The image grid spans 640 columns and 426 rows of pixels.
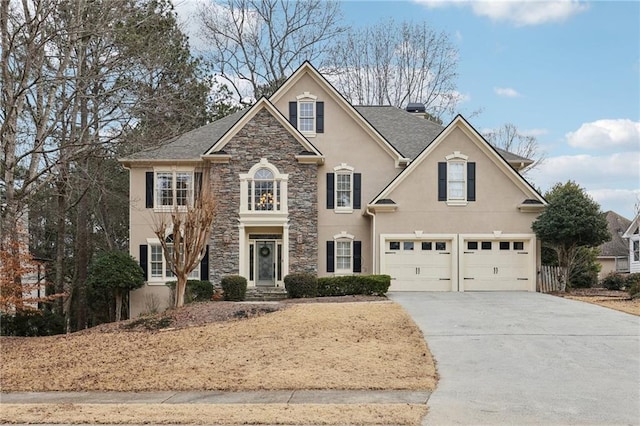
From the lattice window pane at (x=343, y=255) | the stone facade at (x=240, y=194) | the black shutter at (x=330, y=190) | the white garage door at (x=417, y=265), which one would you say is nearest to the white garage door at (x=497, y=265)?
the white garage door at (x=417, y=265)

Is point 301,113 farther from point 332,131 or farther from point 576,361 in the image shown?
point 576,361

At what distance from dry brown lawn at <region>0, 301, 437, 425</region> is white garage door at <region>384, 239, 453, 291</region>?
678 cm

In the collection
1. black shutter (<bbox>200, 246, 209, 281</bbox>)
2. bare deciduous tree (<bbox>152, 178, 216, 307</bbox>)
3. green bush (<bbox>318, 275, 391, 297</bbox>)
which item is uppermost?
bare deciduous tree (<bbox>152, 178, 216, 307</bbox>)

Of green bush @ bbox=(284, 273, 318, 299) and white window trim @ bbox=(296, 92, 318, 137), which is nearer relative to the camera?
green bush @ bbox=(284, 273, 318, 299)

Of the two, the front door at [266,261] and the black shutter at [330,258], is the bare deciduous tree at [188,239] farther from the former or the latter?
the black shutter at [330,258]

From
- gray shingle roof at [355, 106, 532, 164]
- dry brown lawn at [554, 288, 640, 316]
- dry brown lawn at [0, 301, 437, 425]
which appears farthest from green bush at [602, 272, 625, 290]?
dry brown lawn at [0, 301, 437, 425]

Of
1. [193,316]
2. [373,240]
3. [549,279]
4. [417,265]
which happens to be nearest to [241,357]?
[193,316]

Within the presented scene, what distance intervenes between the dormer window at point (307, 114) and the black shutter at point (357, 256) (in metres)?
Result: 4.82

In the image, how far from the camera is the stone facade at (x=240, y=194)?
80.5 ft

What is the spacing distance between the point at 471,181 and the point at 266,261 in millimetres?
8567

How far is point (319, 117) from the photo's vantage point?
26.1m

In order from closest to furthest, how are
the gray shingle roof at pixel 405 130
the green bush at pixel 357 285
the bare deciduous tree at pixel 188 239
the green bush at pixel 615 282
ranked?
the bare deciduous tree at pixel 188 239 → the green bush at pixel 357 285 → the green bush at pixel 615 282 → the gray shingle roof at pixel 405 130

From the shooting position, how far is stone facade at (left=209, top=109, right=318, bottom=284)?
24.5m

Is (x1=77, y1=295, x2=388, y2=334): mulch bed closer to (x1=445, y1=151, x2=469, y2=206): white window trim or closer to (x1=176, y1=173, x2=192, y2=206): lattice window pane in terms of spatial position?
(x1=176, y1=173, x2=192, y2=206): lattice window pane
